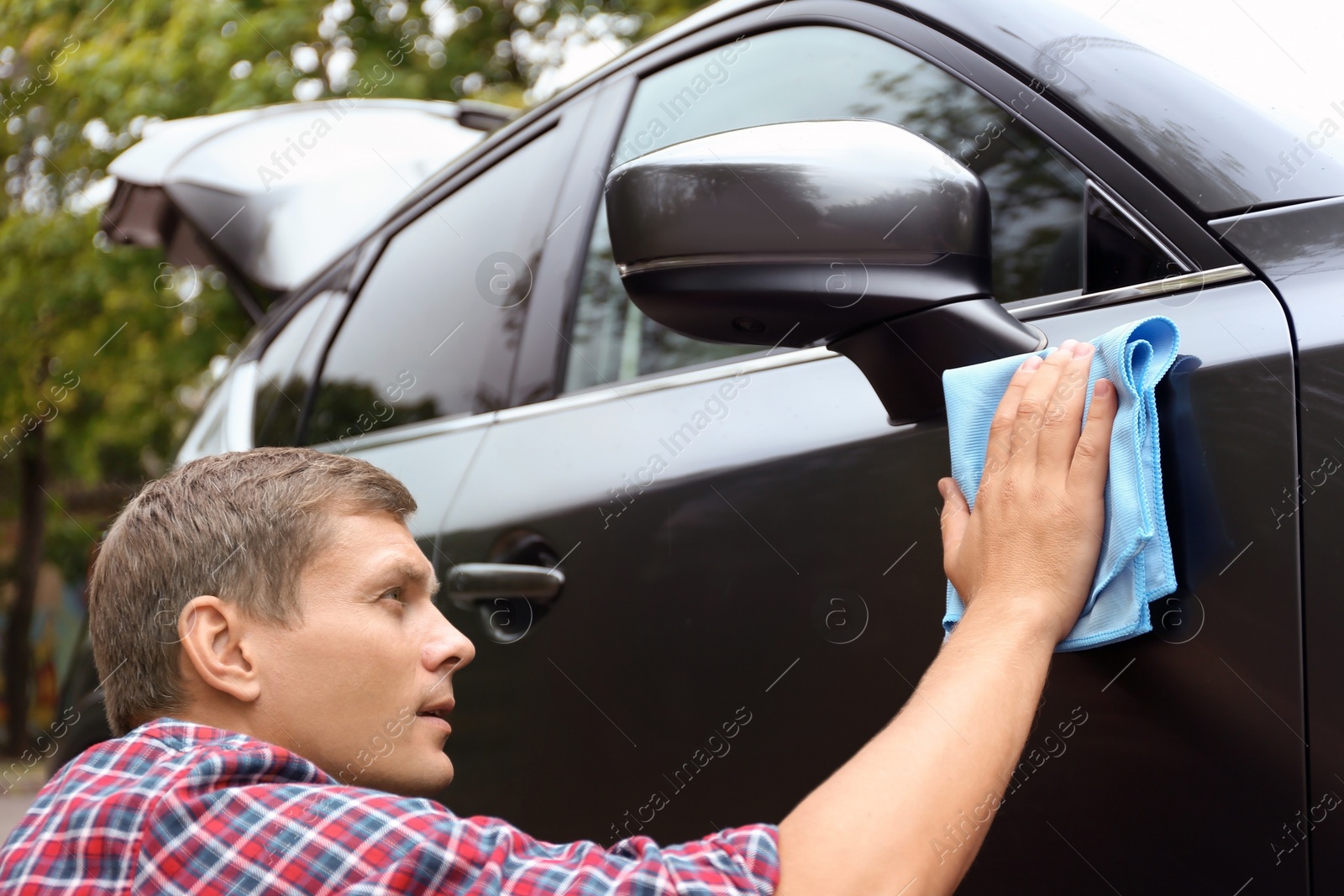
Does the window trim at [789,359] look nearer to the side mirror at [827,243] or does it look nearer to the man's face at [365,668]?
the side mirror at [827,243]

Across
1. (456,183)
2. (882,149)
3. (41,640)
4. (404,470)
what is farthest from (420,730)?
(41,640)

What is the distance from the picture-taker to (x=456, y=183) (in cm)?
241

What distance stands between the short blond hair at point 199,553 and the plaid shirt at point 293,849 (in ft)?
0.71

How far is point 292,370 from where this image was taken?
2797mm

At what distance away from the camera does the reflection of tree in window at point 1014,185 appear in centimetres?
133

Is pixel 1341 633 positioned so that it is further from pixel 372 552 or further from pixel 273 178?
pixel 273 178

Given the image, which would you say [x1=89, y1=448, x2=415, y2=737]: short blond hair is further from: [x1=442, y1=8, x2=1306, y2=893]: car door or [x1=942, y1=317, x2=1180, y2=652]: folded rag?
[x1=942, y1=317, x2=1180, y2=652]: folded rag

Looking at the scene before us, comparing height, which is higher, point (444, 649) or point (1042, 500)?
point (1042, 500)

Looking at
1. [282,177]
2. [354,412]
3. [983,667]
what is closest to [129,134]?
[282,177]

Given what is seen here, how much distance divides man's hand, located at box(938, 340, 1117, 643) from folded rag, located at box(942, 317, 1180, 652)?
0.04ft

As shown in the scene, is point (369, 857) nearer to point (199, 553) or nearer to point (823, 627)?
point (199, 553)

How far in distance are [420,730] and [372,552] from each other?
7.2 inches

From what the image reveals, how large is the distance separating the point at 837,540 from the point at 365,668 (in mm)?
498

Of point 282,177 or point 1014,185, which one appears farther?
point 282,177
